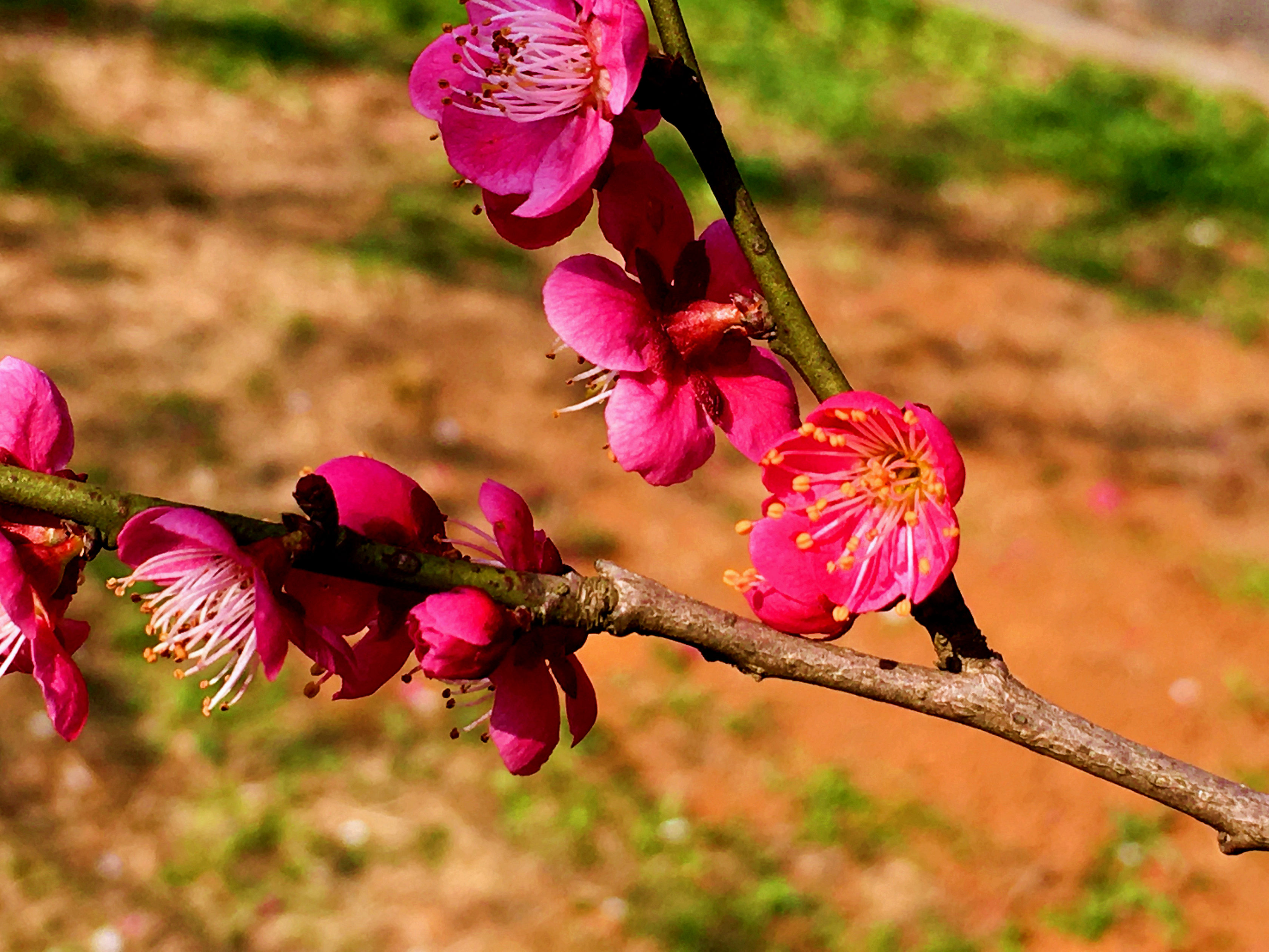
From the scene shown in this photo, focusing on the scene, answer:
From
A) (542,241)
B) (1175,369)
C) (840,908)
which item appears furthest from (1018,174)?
(542,241)

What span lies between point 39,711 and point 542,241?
2.87m

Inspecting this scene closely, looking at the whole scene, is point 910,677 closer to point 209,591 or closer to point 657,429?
point 657,429

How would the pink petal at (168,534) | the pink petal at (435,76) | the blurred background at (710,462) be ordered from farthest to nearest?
the blurred background at (710,462) → the pink petal at (435,76) → the pink petal at (168,534)

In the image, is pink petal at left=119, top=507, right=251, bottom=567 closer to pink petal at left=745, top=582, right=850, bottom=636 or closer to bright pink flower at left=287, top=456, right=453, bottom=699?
bright pink flower at left=287, top=456, right=453, bottom=699

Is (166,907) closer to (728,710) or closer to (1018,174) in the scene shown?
(728,710)

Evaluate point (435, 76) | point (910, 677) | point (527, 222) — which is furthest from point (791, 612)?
point (435, 76)

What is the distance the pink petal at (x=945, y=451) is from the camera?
0.76 meters

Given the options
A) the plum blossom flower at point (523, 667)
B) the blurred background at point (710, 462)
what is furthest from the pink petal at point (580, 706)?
the blurred background at point (710, 462)

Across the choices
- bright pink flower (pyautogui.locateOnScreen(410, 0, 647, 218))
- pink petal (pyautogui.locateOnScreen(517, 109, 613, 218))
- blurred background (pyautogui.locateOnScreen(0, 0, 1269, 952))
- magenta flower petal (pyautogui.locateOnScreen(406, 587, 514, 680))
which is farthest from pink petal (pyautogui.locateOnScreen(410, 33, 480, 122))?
blurred background (pyautogui.locateOnScreen(0, 0, 1269, 952))

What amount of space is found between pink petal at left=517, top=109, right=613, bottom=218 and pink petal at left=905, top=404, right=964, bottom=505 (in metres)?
0.23

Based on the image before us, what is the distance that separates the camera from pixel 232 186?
16.0 feet

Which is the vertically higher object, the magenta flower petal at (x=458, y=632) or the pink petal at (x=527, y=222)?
the pink petal at (x=527, y=222)

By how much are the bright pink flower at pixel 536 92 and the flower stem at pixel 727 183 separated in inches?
1.0

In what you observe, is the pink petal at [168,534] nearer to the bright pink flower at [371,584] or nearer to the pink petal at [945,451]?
the bright pink flower at [371,584]
